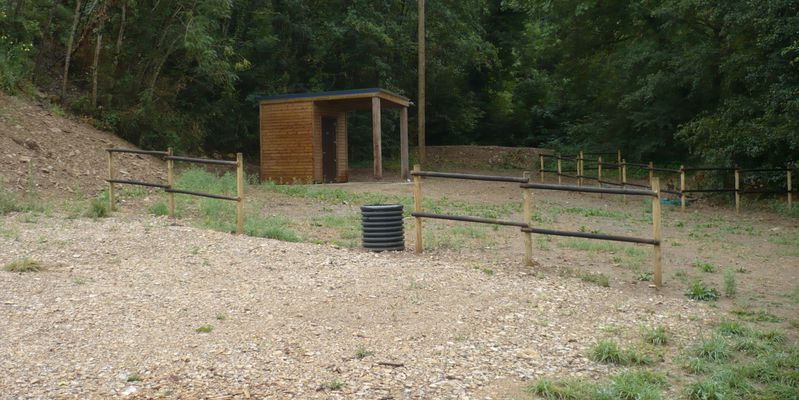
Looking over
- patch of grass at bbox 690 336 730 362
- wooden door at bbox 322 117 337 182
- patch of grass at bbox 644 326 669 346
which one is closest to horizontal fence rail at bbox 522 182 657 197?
patch of grass at bbox 644 326 669 346

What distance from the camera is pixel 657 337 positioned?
5555 mm

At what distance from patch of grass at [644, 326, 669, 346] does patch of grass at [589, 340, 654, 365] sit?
39 cm

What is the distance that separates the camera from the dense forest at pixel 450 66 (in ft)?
57.4

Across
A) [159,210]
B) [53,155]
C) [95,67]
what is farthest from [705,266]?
[95,67]

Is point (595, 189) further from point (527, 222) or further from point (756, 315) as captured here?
point (756, 315)

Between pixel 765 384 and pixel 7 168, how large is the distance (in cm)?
1265

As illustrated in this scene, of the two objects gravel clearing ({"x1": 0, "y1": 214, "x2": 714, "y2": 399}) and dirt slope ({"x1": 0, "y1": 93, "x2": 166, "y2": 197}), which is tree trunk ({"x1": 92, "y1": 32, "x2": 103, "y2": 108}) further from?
gravel clearing ({"x1": 0, "y1": 214, "x2": 714, "y2": 399})

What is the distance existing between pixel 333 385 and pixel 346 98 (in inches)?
617

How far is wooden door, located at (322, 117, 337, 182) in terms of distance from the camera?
20875 mm

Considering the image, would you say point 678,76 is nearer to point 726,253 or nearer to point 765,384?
point 726,253

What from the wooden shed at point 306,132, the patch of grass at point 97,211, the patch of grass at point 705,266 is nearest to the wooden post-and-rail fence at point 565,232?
the patch of grass at point 705,266

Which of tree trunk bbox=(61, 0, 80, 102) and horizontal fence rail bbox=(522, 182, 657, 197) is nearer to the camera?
horizontal fence rail bbox=(522, 182, 657, 197)

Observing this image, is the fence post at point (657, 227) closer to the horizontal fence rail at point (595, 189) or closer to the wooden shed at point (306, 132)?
the horizontal fence rail at point (595, 189)

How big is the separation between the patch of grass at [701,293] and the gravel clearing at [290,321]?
0.17 m
